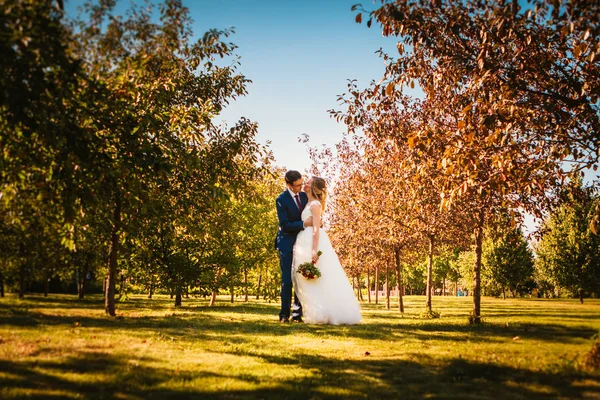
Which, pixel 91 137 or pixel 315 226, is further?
pixel 315 226

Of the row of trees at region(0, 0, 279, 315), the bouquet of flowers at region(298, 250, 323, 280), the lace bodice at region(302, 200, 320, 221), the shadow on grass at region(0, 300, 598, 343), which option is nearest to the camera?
the row of trees at region(0, 0, 279, 315)

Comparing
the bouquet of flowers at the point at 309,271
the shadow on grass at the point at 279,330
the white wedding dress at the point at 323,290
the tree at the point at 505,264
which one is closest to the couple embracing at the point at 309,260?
the white wedding dress at the point at 323,290

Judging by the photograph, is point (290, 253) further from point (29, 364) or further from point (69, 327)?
point (29, 364)

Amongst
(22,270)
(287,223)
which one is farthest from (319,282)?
(22,270)

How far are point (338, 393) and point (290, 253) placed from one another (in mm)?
7277

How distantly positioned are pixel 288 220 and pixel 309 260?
1.26 m

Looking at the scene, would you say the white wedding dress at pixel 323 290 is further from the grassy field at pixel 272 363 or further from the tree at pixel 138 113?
the tree at pixel 138 113

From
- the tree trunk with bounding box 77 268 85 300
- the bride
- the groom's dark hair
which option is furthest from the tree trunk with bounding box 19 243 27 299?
the tree trunk with bounding box 77 268 85 300

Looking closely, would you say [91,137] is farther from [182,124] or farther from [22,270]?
[182,124]

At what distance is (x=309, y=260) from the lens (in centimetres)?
1189

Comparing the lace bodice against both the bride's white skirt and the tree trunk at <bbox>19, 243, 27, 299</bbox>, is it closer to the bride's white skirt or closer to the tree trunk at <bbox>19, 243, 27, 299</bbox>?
the bride's white skirt

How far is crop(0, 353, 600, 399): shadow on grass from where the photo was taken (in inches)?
190

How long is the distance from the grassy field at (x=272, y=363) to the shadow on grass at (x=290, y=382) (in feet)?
0.04

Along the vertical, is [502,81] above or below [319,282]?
above
